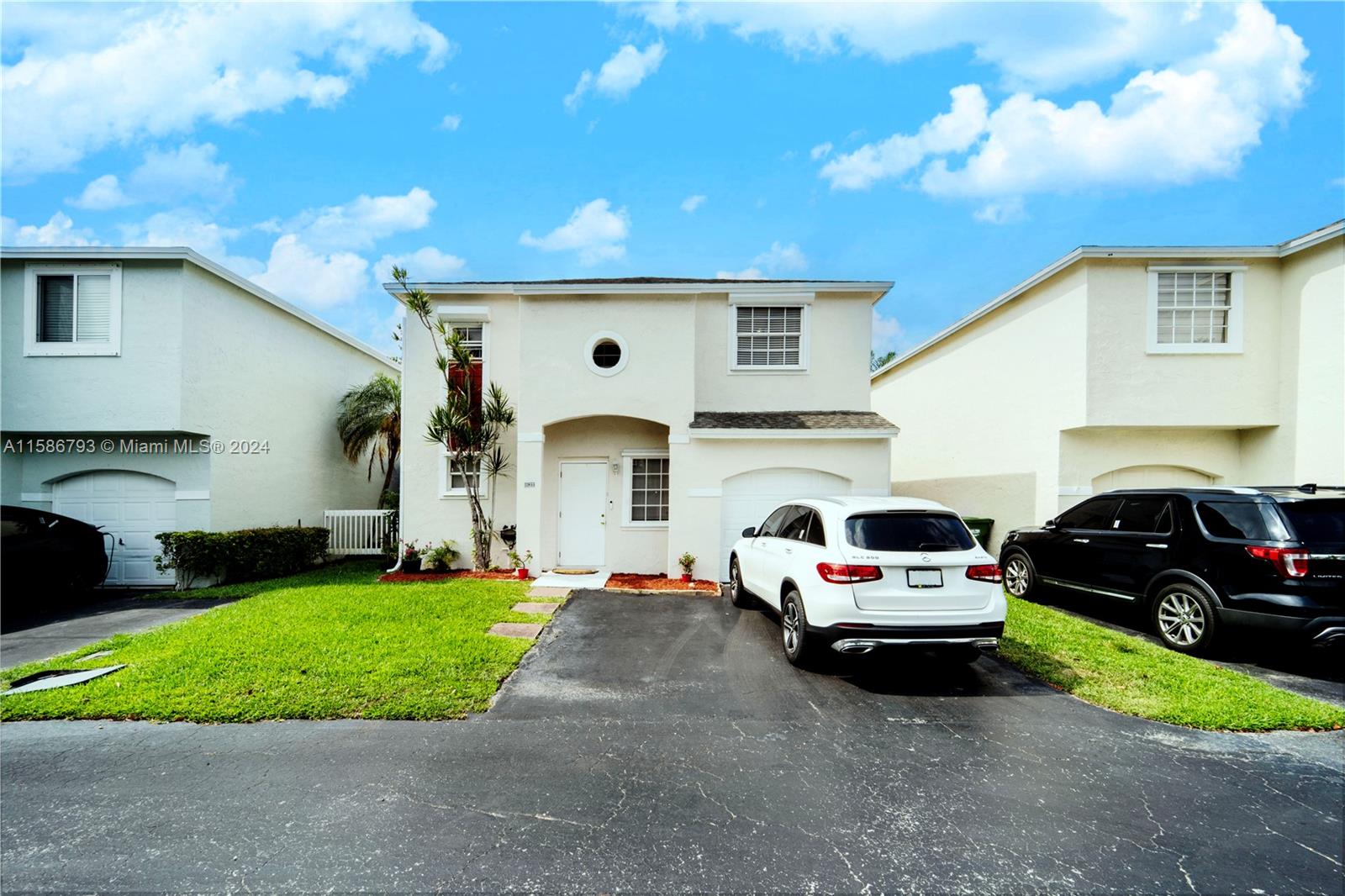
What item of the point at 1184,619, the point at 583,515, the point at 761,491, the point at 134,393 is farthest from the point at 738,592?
A: the point at 134,393

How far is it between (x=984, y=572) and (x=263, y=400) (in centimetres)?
1450

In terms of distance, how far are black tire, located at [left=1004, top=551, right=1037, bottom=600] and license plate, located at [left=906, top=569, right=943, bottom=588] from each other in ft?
16.5

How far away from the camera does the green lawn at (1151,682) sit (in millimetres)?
5059

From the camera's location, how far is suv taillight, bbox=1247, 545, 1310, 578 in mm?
6055

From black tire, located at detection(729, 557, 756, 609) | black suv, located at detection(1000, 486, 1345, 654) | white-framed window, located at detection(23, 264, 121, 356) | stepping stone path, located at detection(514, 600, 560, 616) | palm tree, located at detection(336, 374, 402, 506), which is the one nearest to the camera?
black suv, located at detection(1000, 486, 1345, 654)

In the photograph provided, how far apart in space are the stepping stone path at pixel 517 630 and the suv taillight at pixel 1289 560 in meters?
8.29

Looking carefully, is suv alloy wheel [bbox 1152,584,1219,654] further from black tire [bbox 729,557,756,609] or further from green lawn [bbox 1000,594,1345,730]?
black tire [bbox 729,557,756,609]

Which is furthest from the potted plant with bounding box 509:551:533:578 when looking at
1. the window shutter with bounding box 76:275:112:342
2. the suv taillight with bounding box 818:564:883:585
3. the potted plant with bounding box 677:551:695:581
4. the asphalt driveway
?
the window shutter with bounding box 76:275:112:342

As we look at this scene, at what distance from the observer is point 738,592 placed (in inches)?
356

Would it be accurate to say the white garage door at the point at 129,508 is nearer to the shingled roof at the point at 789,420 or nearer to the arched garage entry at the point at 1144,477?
the shingled roof at the point at 789,420

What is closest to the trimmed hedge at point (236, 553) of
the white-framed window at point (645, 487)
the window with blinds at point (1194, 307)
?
the white-framed window at point (645, 487)

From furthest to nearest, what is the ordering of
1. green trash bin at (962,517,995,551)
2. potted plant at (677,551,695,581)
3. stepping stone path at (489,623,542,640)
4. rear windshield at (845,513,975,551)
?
1. green trash bin at (962,517,995,551)
2. potted plant at (677,551,695,581)
3. stepping stone path at (489,623,542,640)
4. rear windshield at (845,513,975,551)

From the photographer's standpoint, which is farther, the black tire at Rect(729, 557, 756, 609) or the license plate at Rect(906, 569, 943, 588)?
the black tire at Rect(729, 557, 756, 609)

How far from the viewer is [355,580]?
11.2 meters
